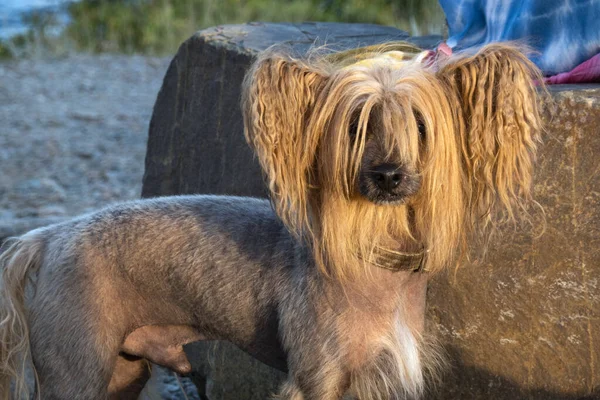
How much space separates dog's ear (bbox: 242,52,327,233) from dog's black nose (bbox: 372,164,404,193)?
0.99 feet

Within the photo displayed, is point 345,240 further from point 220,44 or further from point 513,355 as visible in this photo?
point 220,44

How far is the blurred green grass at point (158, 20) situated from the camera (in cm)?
1570

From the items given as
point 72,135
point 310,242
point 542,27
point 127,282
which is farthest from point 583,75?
point 72,135

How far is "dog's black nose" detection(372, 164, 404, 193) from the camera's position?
318cm

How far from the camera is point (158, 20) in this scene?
54.1ft

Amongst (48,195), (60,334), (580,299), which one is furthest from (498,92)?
(48,195)

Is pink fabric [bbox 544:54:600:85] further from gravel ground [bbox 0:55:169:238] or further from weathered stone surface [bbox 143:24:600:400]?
gravel ground [bbox 0:55:169:238]

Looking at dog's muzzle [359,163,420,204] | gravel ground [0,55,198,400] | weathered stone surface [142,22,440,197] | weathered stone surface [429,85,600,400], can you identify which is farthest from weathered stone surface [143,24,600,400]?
gravel ground [0,55,198,400]

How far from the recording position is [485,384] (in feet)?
13.5

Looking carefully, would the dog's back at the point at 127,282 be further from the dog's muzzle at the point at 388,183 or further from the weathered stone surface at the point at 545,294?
the weathered stone surface at the point at 545,294

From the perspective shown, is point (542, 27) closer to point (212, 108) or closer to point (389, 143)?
point (389, 143)

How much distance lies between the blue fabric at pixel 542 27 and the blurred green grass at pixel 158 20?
10.0m

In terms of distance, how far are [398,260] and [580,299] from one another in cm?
83

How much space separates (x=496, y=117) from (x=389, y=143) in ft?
1.23
